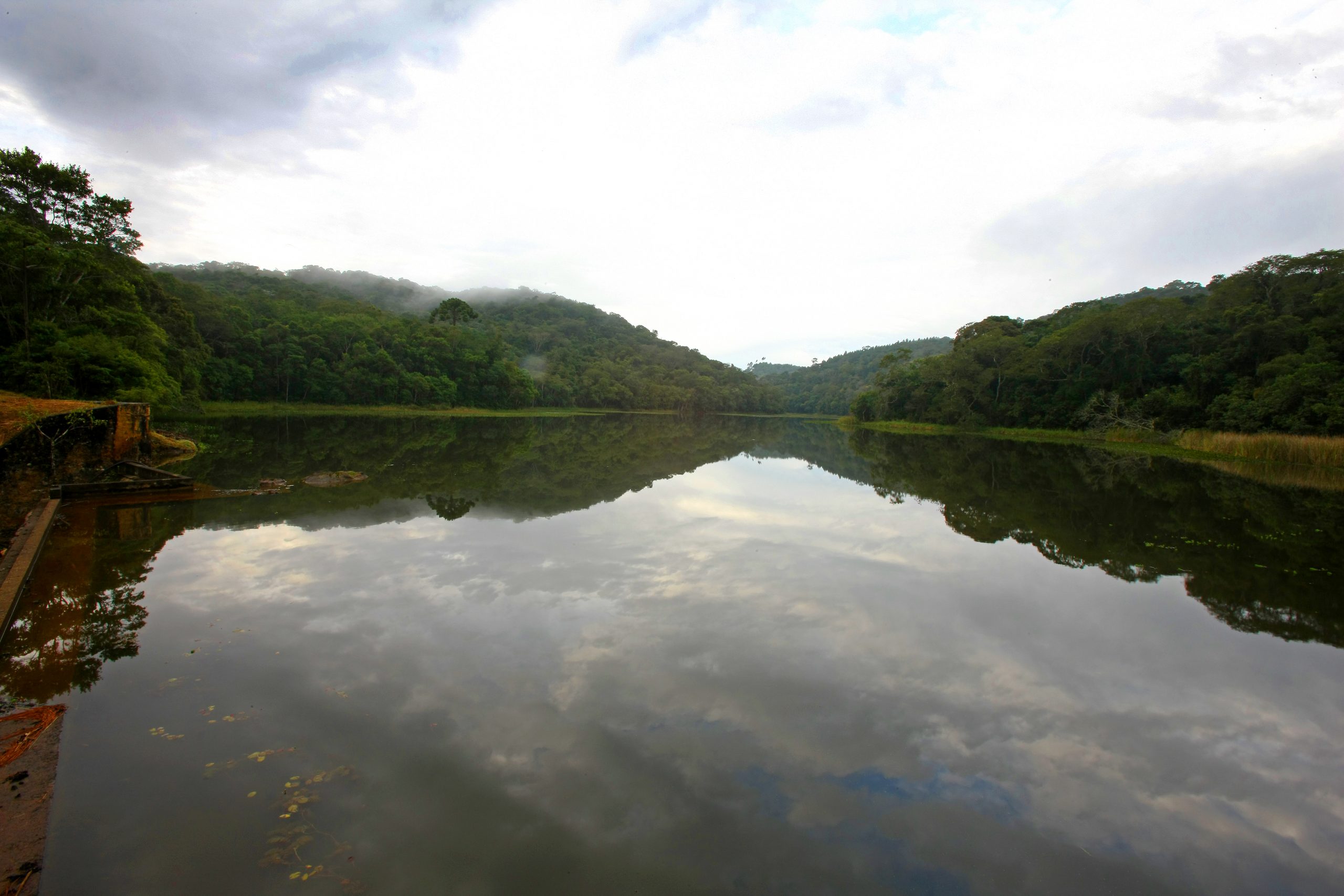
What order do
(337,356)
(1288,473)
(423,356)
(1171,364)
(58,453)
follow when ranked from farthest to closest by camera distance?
1. (423,356)
2. (337,356)
3. (1171,364)
4. (1288,473)
5. (58,453)

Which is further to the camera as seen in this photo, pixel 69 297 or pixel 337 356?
pixel 337 356

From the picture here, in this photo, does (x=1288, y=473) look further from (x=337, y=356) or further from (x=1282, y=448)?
(x=337, y=356)

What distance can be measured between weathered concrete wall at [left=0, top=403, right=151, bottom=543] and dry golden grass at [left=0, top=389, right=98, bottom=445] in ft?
0.58

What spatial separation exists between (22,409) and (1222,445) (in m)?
42.8

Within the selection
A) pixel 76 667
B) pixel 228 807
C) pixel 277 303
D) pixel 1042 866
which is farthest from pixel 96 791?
pixel 277 303

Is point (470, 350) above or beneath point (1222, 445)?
above

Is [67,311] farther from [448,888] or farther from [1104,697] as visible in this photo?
[1104,697]

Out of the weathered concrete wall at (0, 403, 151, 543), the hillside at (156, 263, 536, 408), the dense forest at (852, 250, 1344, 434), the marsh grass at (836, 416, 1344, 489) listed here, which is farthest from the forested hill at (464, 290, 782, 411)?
the weathered concrete wall at (0, 403, 151, 543)

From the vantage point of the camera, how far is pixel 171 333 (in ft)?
114

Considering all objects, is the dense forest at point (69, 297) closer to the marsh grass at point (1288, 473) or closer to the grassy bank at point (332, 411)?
the grassy bank at point (332, 411)

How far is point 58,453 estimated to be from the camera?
12273mm

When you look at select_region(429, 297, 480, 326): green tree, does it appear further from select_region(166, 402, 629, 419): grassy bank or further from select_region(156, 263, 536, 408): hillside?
select_region(166, 402, 629, 419): grassy bank

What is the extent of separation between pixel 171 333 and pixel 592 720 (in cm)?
4268

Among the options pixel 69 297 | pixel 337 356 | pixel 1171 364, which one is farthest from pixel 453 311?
pixel 1171 364
